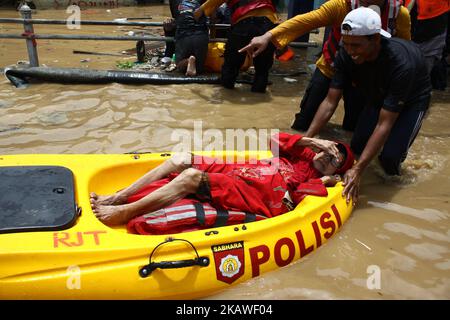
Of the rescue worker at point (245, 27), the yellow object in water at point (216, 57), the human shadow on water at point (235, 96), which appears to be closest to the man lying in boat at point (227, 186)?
the human shadow on water at point (235, 96)

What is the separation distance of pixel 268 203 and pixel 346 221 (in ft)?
2.29

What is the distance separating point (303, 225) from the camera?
274cm

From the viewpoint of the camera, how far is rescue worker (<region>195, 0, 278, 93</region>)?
540cm

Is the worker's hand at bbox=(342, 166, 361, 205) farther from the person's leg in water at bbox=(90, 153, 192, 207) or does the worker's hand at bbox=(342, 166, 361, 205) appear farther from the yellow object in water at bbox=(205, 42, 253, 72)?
the yellow object in water at bbox=(205, 42, 253, 72)

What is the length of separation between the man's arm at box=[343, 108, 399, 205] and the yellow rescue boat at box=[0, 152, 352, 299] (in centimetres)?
40

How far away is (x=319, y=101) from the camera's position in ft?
15.3

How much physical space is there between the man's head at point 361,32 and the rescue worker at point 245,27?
88.2 inches

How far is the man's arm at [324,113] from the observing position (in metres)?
3.75

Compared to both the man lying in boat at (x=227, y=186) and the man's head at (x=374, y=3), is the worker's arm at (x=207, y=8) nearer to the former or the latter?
the man's head at (x=374, y=3)

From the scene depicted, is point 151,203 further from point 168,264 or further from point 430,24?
point 430,24

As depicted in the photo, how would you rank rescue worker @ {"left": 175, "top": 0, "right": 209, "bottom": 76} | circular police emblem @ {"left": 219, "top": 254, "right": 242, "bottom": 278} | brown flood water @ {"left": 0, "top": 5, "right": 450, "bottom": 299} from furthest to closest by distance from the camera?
rescue worker @ {"left": 175, "top": 0, "right": 209, "bottom": 76}, brown flood water @ {"left": 0, "top": 5, "right": 450, "bottom": 299}, circular police emblem @ {"left": 219, "top": 254, "right": 242, "bottom": 278}

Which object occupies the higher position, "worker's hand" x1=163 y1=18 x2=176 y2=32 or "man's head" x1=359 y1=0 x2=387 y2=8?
"man's head" x1=359 y1=0 x2=387 y2=8

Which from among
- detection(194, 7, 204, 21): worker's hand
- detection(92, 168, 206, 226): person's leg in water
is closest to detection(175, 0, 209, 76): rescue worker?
detection(194, 7, 204, 21): worker's hand

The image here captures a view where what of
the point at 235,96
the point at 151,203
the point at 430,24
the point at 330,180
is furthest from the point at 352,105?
the point at 151,203
